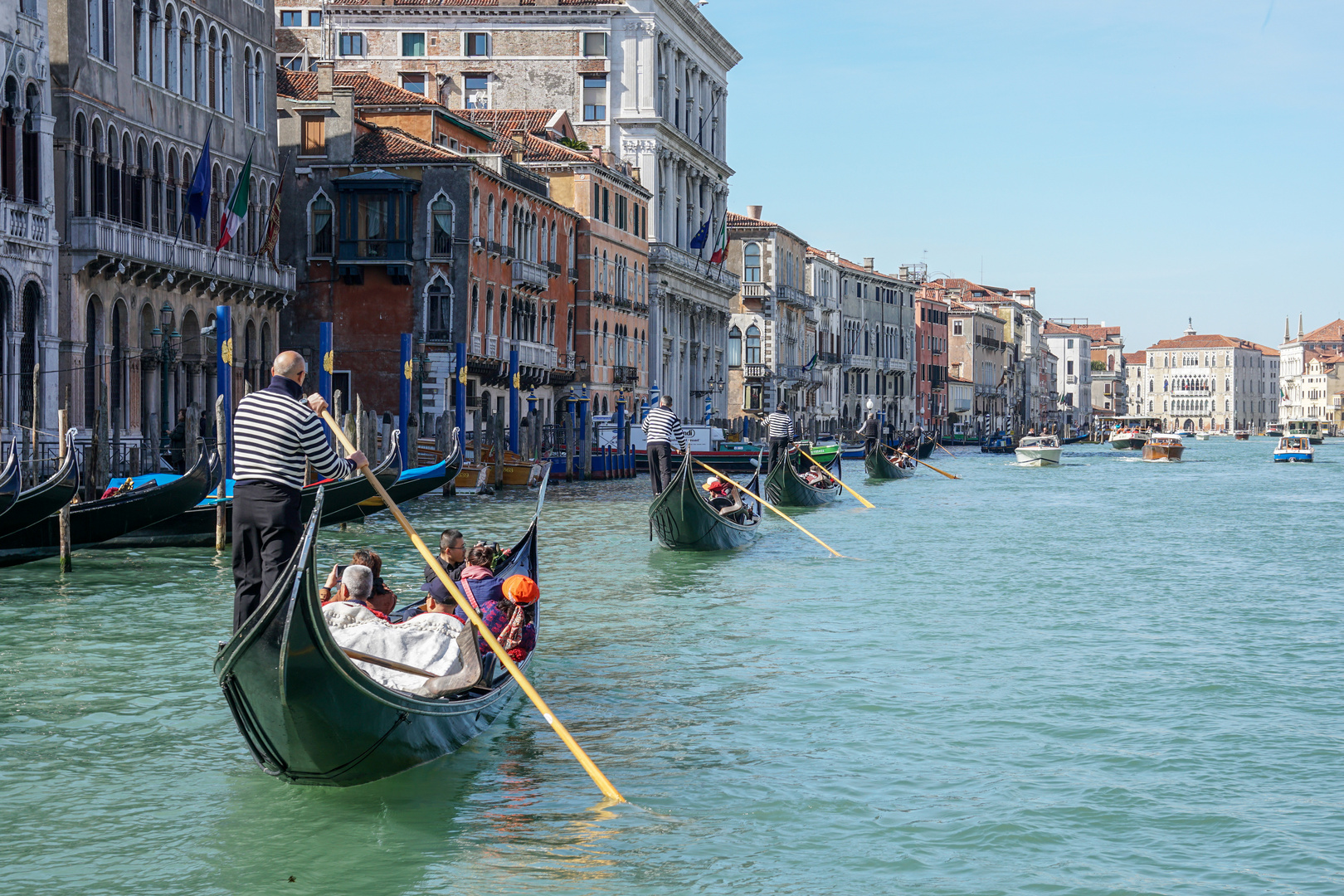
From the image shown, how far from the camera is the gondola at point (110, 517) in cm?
1165

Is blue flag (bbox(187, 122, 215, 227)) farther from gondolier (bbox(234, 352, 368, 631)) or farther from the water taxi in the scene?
the water taxi

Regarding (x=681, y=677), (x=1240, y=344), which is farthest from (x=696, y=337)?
(x=1240, y=344)

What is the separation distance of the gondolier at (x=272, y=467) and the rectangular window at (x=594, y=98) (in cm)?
3360

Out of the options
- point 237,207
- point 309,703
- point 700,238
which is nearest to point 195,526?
point 237,207

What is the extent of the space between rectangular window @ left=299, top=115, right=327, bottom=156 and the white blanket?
19431 mm

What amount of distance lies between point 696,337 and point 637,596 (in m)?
31.2

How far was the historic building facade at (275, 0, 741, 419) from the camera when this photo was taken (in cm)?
3634

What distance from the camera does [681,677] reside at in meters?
7.71

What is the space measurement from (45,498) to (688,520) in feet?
16.2

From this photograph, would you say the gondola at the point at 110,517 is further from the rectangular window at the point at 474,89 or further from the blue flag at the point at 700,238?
the rectangular window at the point at 474,89

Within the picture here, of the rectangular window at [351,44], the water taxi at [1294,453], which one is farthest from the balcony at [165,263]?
the water taxi at [1294,453]

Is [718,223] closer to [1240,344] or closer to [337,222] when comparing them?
[337,222]

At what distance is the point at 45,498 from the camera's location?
35.9 feet

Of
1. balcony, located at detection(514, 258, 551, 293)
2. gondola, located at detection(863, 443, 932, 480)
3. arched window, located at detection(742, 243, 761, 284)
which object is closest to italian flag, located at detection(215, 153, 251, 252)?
balcony, located at detection(514, 258, 551, 293)
